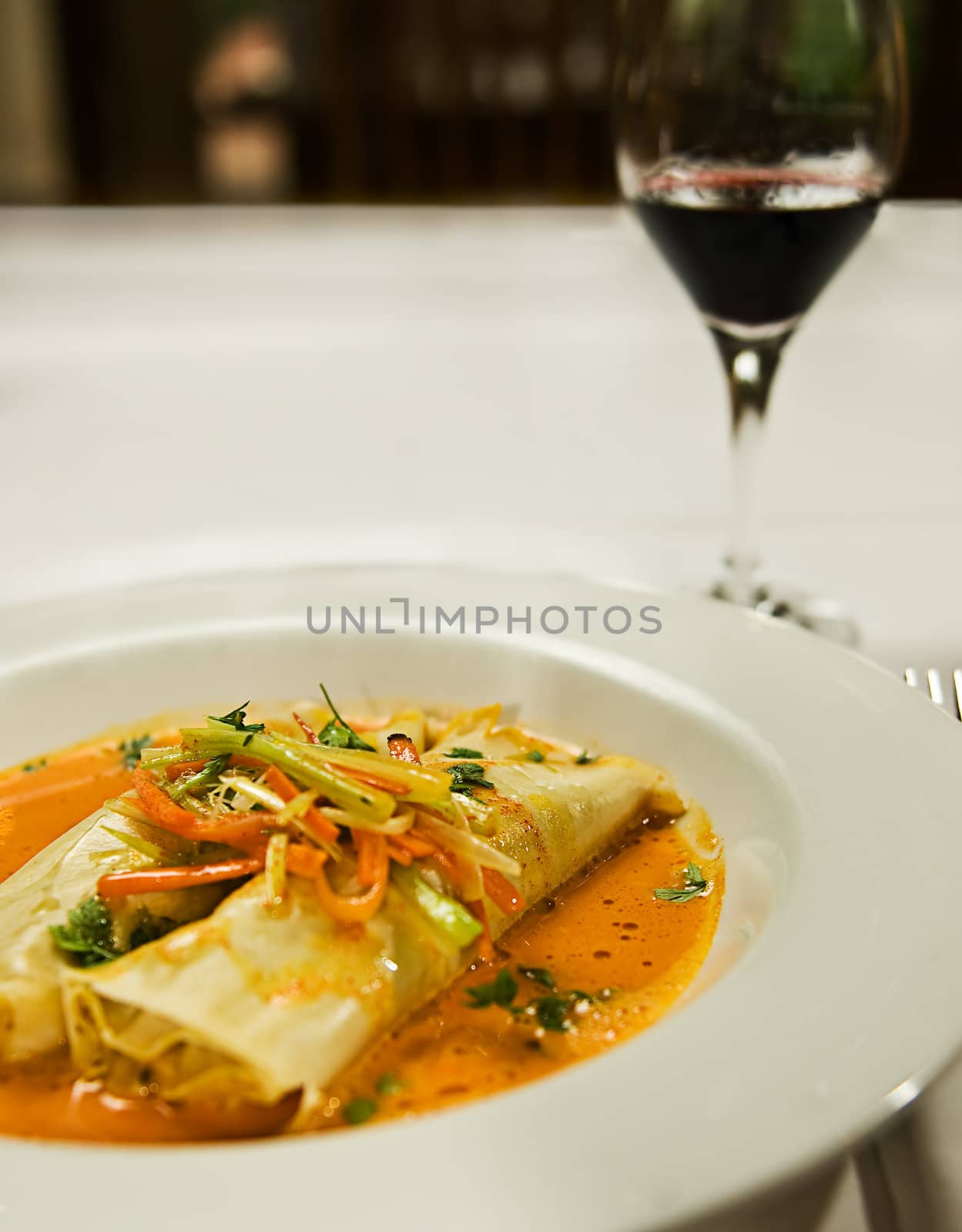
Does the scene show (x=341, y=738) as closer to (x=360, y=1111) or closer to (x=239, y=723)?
(x=239, y=723)

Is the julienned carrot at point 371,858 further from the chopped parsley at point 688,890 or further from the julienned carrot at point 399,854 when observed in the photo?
the chopped parsley at point 688,890

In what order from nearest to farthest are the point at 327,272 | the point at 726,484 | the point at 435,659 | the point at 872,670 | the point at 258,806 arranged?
1. the point at 258,806
2. the point at 872,670
3. the point at 435,659
4. the point at 726,484
5. the point at 327,272

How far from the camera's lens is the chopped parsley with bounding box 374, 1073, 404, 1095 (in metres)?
1.16

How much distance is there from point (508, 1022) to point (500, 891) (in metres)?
0.17

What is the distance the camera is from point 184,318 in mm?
4227

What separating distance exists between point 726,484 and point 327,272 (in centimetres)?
240

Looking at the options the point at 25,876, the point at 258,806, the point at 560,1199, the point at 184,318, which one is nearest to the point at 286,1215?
the point at 560,1199

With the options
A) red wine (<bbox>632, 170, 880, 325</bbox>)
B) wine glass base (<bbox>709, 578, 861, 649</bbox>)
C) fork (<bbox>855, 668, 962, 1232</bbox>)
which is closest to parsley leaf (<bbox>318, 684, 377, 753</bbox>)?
fork (<bbox>855, 668, 962, 1232</bbox>)

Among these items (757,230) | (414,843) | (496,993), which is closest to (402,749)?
(414,843)

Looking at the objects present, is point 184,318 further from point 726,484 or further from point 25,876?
point 25,876

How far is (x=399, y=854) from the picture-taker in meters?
1.28

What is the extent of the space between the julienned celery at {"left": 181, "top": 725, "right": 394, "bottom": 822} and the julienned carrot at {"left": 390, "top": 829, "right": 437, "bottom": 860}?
3cm

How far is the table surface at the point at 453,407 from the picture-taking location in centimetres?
244

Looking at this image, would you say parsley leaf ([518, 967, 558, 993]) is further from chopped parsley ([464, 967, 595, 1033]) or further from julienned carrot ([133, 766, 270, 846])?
julienned carrot ([133, 766, 270, 846])
